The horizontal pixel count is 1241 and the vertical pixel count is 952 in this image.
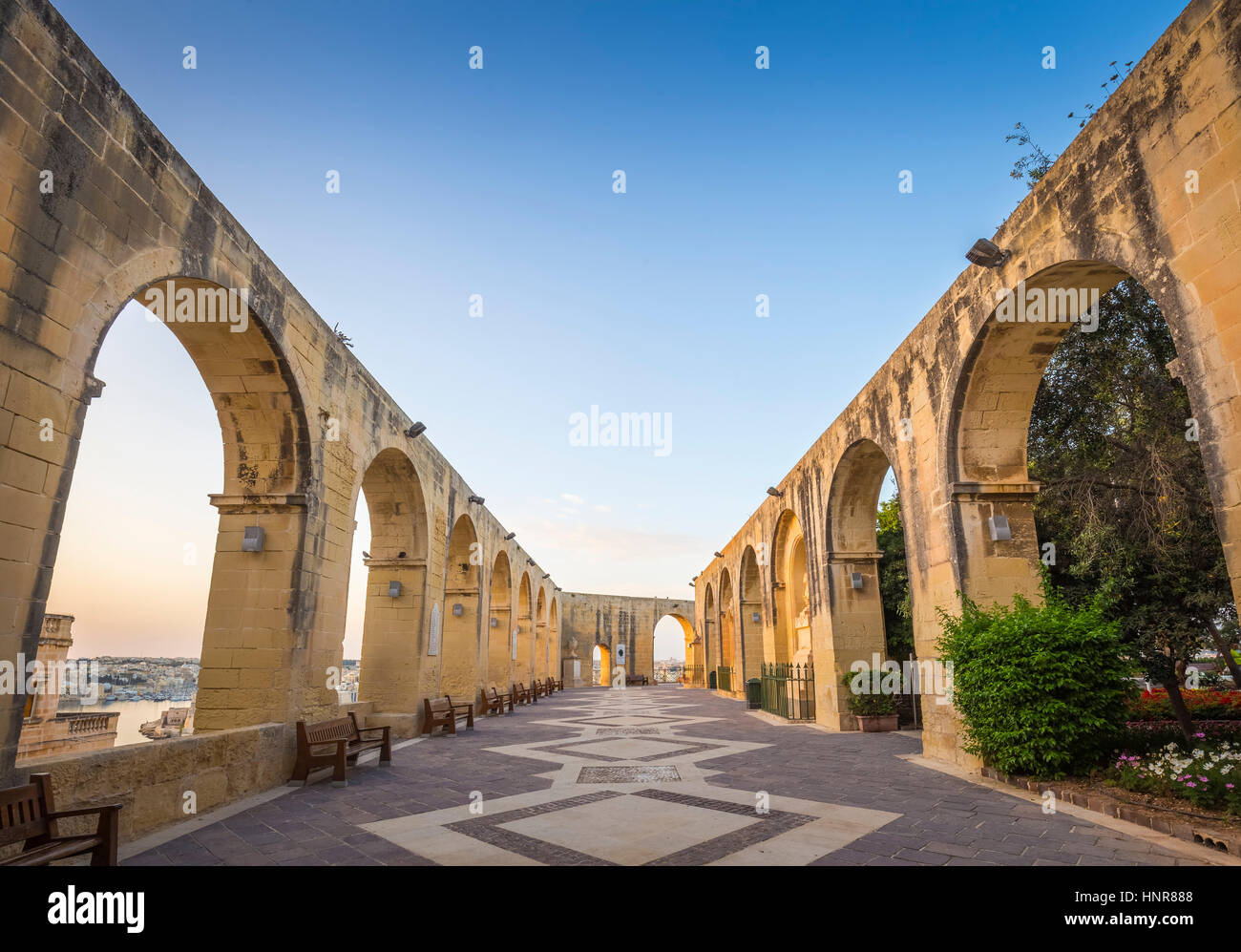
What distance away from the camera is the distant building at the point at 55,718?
56.1 ft

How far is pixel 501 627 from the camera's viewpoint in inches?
788

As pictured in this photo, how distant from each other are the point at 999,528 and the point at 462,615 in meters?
11.7

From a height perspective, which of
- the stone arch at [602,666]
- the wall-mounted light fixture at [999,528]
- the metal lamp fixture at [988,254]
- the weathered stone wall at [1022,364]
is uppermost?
the metal lamp fixture at [988,254]

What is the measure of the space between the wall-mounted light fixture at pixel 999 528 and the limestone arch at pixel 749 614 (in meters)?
13.3

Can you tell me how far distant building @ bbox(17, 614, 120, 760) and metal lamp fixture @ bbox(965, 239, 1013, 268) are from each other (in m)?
22.7

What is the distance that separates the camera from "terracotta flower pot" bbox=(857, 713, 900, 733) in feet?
37.2

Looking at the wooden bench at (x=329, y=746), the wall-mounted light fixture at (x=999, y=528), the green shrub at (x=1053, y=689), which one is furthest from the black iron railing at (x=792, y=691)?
the wooden bench at (x=329, y=746)

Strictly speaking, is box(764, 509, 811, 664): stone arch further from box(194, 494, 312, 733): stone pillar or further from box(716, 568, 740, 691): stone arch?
box(194, 494, 312, 733): stone pillar

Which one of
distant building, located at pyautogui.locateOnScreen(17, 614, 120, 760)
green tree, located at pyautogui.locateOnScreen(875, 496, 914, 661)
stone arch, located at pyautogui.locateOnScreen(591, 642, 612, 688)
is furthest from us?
stone arch, located at pyautogui.locateOnScreen(591, 642, 612, 688)

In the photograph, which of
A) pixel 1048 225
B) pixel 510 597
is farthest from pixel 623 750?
pixel 510 597

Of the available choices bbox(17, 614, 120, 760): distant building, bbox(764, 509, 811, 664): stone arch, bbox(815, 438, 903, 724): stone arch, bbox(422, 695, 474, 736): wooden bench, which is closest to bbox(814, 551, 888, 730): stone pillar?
bbox(815, 438, 903, 724): stone arch

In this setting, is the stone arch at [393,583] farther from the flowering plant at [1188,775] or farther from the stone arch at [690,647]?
the stone arch at [690,647]
